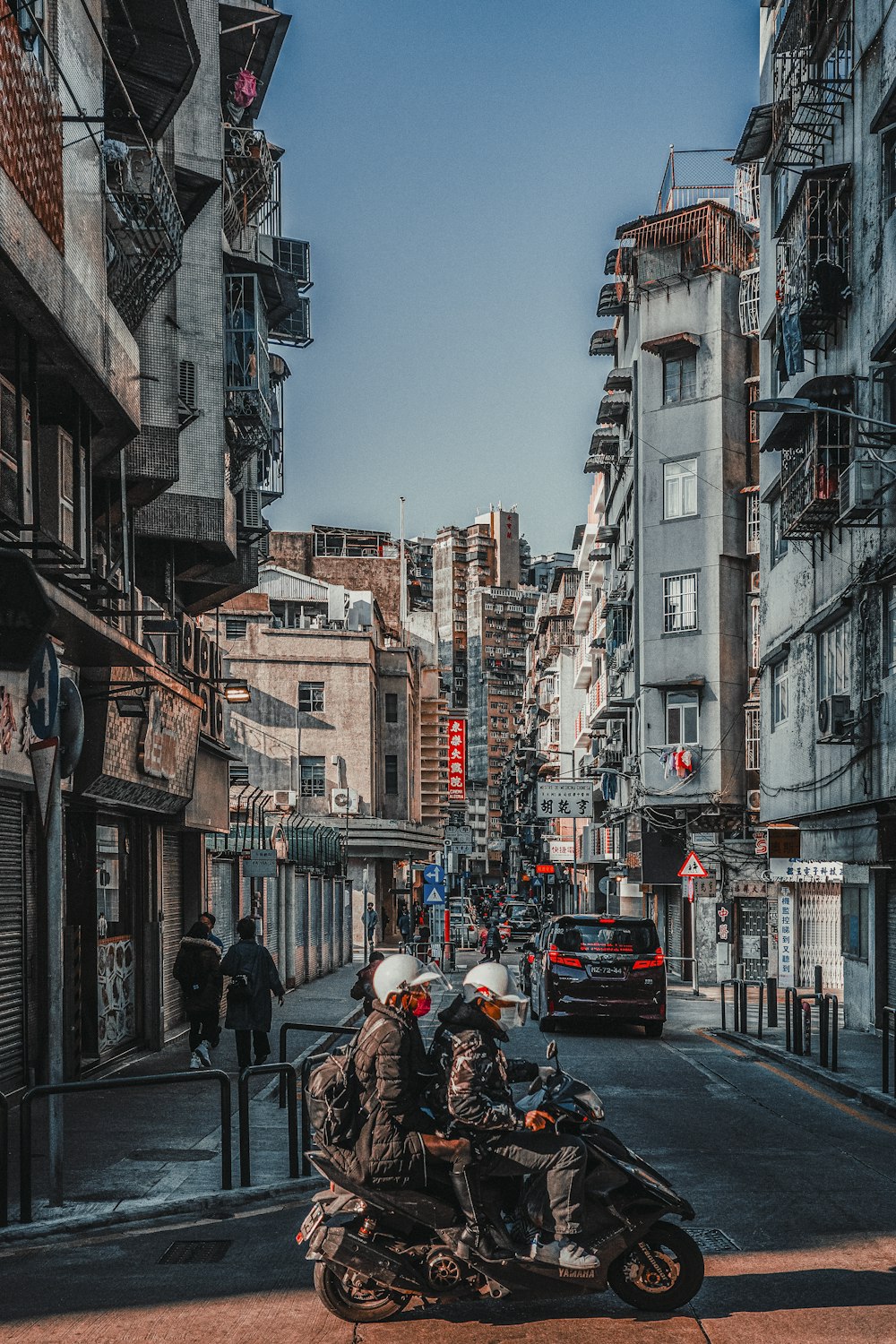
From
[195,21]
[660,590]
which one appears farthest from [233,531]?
[660,590]

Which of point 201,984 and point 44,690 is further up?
point 44,690

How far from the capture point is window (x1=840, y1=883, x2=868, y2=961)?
24609 mm

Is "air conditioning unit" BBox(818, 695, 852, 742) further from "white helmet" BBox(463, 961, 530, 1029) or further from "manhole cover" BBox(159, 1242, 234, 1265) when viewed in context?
"white helmet" BBox(463, 961, 530, 1029)

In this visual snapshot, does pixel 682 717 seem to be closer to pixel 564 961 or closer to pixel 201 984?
pixel 564 961

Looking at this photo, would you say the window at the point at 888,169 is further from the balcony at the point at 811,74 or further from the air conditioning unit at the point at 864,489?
the air conditioning unit at the point at 864,489

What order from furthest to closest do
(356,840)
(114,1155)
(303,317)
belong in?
(356,840) → (303,317) → (114,1155)

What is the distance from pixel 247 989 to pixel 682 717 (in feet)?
88.9

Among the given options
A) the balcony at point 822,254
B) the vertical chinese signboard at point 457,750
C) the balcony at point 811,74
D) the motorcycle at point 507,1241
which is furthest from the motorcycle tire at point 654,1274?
the vertical chinese signboard at point 457,750

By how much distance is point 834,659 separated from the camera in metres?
24.8

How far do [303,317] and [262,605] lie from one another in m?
39.6

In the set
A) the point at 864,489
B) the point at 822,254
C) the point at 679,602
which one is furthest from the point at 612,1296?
the point at 679,602

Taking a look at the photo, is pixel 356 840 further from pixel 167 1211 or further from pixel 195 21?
pixel 167 1211

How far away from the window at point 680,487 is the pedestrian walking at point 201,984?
27375 mm

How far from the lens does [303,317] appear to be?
1238 inches
